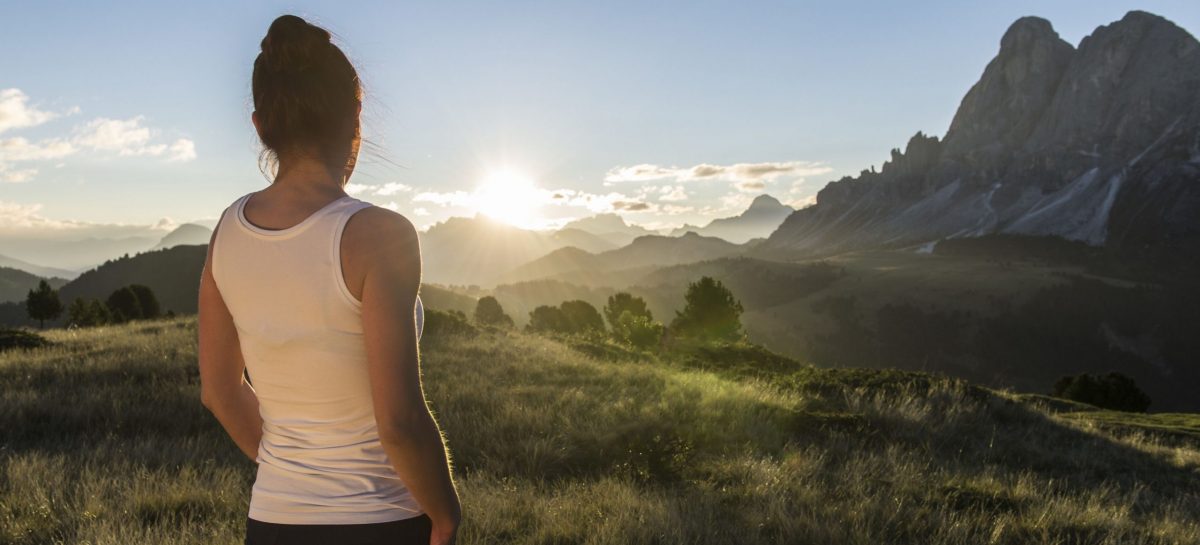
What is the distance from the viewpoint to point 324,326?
1752 mm

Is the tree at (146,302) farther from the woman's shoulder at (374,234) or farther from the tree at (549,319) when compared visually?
the woman's shoulder at (374,234)

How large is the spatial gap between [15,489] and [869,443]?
28.3 ft

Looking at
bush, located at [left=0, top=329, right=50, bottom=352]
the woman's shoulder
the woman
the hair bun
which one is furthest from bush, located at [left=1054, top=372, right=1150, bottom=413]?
bush, located at [left=0, top=329, right=50, bottom=352]

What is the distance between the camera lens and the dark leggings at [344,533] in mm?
1827

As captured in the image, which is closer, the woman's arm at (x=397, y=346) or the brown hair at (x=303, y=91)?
the woman's arm at (x=397, y=346)

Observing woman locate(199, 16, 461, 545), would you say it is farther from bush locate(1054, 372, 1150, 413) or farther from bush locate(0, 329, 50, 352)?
bush locate(1054, 372, 1150, 413)

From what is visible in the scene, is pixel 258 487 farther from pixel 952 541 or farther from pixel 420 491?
pixel 952 541

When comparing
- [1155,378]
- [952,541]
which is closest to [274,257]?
[952,541]

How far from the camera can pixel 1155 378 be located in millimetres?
132750

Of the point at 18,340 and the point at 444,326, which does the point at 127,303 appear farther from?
the point at 444,326

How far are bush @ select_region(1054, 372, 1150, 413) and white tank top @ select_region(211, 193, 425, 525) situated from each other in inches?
1911

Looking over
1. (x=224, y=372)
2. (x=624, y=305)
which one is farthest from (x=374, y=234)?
(x=624, y=305)

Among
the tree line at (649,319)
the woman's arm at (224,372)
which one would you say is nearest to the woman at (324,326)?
the woman's arm at (224,372)

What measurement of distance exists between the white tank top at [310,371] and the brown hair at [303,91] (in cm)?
27
